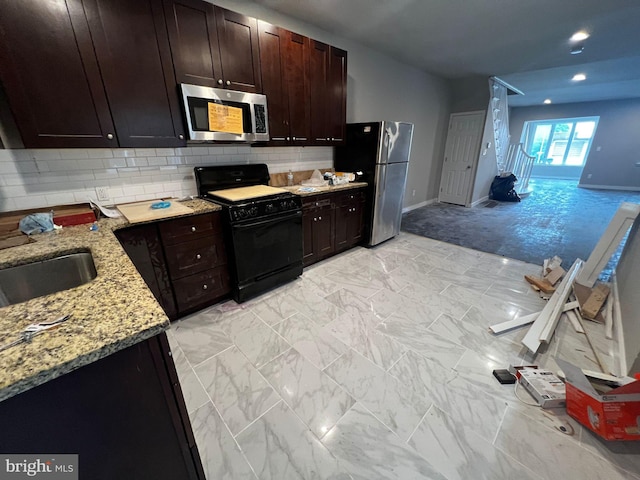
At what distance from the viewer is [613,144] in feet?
24.0

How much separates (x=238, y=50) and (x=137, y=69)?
818 mm

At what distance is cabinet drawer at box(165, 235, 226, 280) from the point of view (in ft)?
6.51

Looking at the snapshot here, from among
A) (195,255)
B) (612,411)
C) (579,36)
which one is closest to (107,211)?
(195,255)

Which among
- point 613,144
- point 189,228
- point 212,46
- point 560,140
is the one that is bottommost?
point 189,228

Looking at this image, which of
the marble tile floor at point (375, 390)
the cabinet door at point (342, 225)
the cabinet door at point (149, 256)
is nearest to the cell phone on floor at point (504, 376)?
the marble tile floor at point (375, 390)

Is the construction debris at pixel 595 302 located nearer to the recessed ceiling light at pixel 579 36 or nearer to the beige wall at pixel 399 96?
the recessed ceiling light at pixel 579 36

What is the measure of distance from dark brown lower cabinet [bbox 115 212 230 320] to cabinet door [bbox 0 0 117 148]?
699 millimetres

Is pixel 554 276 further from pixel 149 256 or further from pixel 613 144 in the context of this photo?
pixel 613 144

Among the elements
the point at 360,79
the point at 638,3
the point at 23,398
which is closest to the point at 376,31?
the point at 360,79

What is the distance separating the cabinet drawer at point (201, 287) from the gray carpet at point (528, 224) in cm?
319

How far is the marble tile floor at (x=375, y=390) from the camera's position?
1200mm

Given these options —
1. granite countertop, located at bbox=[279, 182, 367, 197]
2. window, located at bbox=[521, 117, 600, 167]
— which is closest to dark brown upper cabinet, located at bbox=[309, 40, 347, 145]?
granite countertop, located at bbox=[279, 182, 367, 197]

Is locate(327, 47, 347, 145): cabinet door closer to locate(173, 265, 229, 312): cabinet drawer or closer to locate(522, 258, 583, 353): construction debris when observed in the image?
locate(173, 265, 229, 312): cabinet drawer

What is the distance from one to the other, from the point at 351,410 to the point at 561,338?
5.86ft
